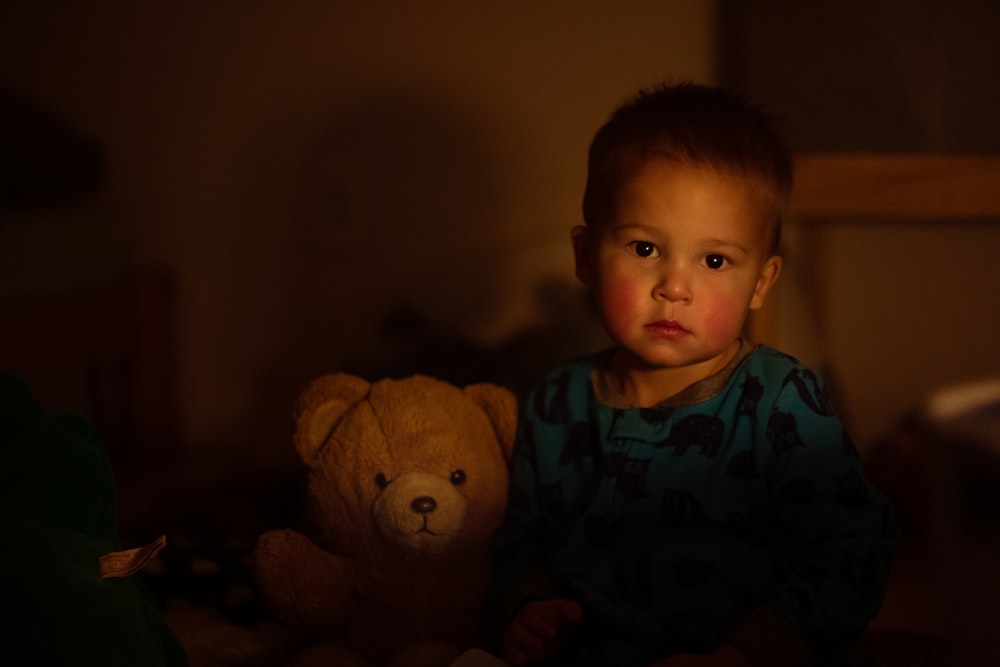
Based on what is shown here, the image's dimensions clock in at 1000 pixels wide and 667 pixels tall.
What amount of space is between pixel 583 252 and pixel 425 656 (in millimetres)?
397

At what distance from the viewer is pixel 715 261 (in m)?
0.84

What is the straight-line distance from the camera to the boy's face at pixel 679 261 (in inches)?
32.1

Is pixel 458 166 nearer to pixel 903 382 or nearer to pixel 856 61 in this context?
pixel 856 61

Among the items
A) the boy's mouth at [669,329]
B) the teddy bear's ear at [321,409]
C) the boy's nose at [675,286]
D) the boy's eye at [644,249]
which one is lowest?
the teddy bear's ear at [321,409]

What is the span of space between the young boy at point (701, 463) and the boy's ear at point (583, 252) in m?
0.02

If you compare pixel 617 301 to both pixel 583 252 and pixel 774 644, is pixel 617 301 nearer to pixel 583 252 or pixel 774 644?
pixel 583 252

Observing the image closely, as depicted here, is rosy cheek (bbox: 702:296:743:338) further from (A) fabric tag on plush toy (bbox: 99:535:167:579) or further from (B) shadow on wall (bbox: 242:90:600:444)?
(B) shadow on wall (bbox: 242:90:600:444)

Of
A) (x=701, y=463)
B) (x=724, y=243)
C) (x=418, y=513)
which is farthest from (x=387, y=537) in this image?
(x=724, y=243)

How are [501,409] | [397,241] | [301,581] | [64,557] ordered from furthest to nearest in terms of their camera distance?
[397,241] → [501,409] → [301,581] → [64,557]

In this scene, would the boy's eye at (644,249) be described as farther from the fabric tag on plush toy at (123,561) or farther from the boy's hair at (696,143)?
the fabric tag on plush toy at (123,561)

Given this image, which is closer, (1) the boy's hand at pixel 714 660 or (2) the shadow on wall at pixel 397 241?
(1) the boy's hand at pixel 714 660

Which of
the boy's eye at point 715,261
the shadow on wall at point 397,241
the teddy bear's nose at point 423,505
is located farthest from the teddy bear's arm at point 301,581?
the shadow on wall at point 397,241

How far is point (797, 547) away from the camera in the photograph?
2.65 ft

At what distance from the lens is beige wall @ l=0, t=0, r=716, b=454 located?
5.22 feet
